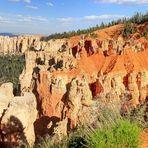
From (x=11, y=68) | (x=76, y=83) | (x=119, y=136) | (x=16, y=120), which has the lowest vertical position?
(x=11, y=68)

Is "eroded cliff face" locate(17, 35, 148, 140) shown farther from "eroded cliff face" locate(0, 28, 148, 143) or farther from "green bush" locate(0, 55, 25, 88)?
"green bush" locate(0, 55, 25, 88)

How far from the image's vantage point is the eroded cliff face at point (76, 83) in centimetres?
2588

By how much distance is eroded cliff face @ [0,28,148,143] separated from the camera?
2588 centimetres

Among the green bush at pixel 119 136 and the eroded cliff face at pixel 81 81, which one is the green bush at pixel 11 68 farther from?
the green bush at pixel 119 136

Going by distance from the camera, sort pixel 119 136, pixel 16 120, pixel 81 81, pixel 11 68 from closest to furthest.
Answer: pixel 119 136 → pixel 16 120 → pixel 81 81 → pixel 11 68

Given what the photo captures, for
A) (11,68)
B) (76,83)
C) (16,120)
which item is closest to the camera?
(16,120)

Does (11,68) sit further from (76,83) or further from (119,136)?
(119,136)

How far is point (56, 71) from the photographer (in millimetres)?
39062

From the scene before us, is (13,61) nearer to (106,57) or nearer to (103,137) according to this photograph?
(106,57)

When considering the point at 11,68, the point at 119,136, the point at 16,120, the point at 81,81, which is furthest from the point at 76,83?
the point at 11,68

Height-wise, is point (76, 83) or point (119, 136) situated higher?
point (119, 136)

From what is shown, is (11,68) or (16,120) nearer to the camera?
(16,120)

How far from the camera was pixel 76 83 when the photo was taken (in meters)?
32.6

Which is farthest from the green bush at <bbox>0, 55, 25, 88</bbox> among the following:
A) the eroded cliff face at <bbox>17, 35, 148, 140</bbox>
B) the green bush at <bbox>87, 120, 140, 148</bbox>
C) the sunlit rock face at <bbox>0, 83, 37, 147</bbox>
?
the green bush at <bbox>87, 120, 140, 148</bbox>
